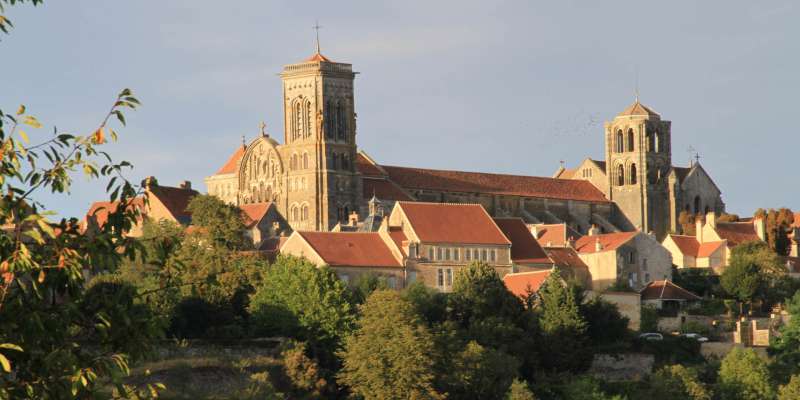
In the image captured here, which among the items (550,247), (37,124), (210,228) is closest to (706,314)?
(550,247)

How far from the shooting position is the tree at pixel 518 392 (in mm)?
59906

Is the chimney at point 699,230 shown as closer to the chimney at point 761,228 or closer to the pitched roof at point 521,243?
the chimney at point 761,228

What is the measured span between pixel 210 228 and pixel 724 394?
852 inches

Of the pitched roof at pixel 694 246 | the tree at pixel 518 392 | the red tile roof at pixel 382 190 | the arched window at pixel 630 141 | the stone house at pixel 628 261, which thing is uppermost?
the arched window at pixel 630 141

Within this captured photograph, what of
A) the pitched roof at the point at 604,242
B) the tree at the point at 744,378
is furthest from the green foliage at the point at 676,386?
the pitched roof at the point at 604,242

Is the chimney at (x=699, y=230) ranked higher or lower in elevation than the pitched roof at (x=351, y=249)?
higher

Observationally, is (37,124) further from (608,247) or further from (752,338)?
(608,247)

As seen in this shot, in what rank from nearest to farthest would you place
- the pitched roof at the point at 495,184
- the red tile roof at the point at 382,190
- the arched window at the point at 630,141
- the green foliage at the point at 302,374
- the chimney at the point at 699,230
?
the green foliage at the point at 302,374, the chimney at the point at 699,230, the red tile roof at the point at 382,190, the pitched roof at the point at 495,184, the arched window at the point at 630,141

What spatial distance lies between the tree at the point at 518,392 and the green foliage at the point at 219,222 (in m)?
16.2

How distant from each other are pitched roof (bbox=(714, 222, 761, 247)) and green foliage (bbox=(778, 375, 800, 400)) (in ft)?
101

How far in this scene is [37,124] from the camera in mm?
15820

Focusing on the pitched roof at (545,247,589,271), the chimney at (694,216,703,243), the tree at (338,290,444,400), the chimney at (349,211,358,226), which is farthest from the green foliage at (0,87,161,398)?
the chimney at (694,216,703,243)

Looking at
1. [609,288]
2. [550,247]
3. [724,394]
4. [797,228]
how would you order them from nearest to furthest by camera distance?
[724,394] → [609,288] → [550,247] → [797,228]

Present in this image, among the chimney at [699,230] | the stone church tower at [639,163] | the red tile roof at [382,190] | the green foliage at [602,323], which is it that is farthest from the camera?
the stone church tower at [639,163]
